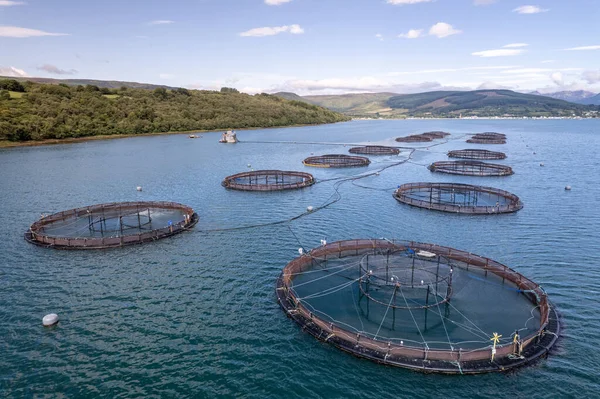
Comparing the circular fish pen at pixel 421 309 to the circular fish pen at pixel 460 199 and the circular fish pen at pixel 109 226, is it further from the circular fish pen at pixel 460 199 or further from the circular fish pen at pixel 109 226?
the circular fish pen at pixel 109 226

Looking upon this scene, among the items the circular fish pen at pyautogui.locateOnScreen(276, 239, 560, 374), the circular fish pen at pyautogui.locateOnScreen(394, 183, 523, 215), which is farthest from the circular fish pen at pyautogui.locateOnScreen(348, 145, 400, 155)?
the circular fish pen at pyautogui.locateOnScreen(276, 239, 560, 374)

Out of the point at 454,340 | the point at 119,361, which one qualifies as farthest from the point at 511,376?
the point at 119,361

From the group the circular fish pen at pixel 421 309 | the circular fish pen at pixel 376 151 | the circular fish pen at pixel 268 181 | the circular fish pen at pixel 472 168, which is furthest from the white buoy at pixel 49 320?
the circular fish pen at pixel 376 151

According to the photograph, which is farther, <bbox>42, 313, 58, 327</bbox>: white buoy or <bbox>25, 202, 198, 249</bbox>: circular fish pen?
<bbox>25, 202, 198, 249</bbox>: circular fish pen

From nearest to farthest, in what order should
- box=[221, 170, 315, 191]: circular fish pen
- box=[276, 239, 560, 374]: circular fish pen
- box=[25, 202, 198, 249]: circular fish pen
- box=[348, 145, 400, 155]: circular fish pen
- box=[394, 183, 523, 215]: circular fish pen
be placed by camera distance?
1. box=[276, 239, 560, 374]: circular fish pen
2. box=[25, 202, 198, 249]: circular fish pen
3. box=[394, 183, 523, 215]: circular fish pen
4. box=[221, 170, 315, 191]: circular fish pen
5. box=[348, 145, 400, 155]: circular fish pen

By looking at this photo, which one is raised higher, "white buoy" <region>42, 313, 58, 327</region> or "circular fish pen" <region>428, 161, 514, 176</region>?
"circular fish pen" <region>428, 161, 514, 176</region>

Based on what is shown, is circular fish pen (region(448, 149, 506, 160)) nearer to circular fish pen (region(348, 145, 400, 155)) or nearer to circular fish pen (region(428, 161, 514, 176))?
circular fish pen (region(428, 161, 514, 176))
